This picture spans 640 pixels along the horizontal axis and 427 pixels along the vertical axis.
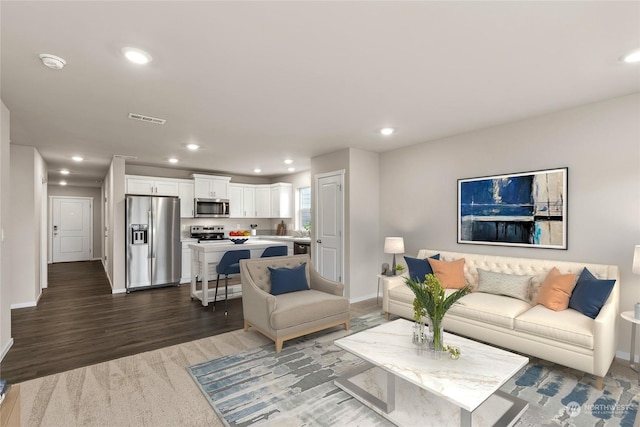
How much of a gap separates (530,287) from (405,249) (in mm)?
1851

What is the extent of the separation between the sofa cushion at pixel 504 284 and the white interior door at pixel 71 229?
11.4m

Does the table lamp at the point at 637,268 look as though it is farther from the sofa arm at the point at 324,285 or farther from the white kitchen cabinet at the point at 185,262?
the white kitchen cabinet at the point at 185,262

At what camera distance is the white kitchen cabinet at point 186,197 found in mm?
6906

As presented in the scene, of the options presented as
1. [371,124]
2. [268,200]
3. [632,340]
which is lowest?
[632,340]

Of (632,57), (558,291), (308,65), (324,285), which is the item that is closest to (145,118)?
(308,65)

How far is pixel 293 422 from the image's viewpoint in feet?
6.92

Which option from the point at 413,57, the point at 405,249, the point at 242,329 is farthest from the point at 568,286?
the point at 242,329

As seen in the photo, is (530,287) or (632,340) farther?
(530,287)

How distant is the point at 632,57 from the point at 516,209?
181cm

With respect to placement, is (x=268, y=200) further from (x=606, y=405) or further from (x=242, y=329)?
(x=606, y=405)

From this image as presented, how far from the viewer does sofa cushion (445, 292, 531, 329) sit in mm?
2963

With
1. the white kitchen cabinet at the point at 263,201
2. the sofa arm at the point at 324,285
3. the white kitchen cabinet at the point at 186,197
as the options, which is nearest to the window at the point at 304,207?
the white kitchen cabinet at the point at 263,201

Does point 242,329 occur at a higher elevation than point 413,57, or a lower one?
lower

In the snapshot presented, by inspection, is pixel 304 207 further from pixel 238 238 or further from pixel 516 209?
pixel 516 209
